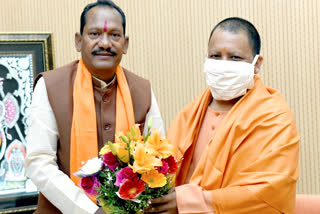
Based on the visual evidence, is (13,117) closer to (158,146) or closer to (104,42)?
(104,42)

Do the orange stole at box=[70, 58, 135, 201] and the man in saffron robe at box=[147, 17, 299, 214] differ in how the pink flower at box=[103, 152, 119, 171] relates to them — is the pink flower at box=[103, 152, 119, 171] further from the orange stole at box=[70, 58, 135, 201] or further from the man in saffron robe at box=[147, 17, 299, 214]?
the orange stole at box=[70, 58, 135, 201]

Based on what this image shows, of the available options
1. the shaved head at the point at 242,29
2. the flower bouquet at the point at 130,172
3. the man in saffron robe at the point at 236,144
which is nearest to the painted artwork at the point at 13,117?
the man in saffron robe at the point at 236,144

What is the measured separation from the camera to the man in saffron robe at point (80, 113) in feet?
7.45

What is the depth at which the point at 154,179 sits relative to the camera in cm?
181

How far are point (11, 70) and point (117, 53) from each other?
1.21 m

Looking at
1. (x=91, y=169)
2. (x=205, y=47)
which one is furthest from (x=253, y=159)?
(x=205, y=47)

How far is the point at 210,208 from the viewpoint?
6.64 ft

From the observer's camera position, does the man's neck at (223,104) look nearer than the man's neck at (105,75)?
Yes

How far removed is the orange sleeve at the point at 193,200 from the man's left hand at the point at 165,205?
0.02 metres

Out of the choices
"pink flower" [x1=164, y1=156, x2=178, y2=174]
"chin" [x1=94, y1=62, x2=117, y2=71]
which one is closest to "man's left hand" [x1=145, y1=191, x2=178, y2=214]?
"pink flower" [x1=164, y1=156, x2=178, y2=174]

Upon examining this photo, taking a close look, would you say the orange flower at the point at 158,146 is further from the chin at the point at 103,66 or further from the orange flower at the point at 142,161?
the chin at the point at 103,66

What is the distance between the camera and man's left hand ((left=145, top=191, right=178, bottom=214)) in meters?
1.99

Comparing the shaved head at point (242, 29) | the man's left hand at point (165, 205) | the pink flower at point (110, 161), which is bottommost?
the man's left hand at point (165, 205)

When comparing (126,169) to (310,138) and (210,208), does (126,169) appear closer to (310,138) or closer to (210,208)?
(210,208)
